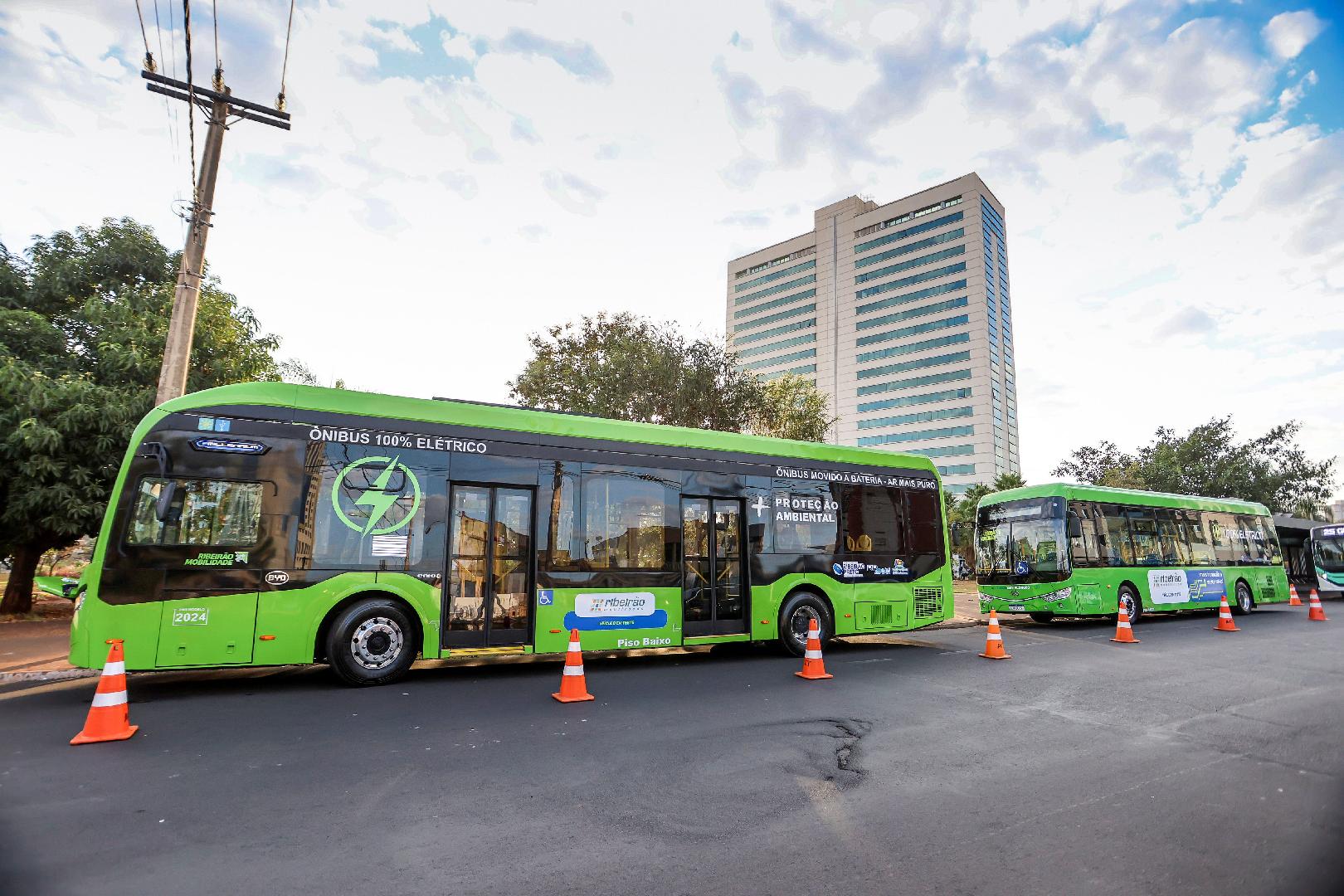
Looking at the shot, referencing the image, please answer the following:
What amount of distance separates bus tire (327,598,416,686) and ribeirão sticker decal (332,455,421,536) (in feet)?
3.02

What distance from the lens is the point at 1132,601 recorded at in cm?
1641

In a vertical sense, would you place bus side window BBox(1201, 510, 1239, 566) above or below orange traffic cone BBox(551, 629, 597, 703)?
above

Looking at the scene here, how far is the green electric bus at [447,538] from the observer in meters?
7.27

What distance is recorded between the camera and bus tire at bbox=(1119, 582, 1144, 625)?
16188 millimetres

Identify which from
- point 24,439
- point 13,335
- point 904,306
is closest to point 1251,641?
point 24,439

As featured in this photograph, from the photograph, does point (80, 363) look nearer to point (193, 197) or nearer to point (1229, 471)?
point (193, 197)

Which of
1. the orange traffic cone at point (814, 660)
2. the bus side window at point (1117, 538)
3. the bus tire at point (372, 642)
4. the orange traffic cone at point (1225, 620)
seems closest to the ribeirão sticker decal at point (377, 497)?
the bus tire at point (372, 642)

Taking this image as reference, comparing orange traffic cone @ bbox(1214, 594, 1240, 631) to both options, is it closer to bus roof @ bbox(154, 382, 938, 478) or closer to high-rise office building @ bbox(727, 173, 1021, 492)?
bus roof @ bbox(154, 382, 938, 478)

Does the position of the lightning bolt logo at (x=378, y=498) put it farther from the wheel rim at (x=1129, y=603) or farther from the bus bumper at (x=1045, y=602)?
the wheel rim at (x=1129, y=603)

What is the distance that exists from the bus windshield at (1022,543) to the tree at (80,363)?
720 inches

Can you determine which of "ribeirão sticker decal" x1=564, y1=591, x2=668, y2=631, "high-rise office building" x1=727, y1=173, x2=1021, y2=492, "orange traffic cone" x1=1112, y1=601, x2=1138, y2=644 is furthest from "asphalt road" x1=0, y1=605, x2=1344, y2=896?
"high-rise office building" x1=727, y1=173, x2=1021, y2=492

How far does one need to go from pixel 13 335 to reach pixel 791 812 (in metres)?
17.7

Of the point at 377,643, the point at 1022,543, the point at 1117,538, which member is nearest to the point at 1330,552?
the point at 1117,538

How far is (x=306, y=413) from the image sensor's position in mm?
8070
